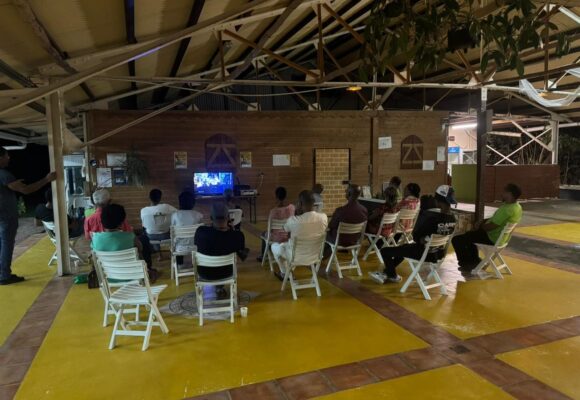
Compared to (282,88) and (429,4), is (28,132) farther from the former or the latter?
(429,4)

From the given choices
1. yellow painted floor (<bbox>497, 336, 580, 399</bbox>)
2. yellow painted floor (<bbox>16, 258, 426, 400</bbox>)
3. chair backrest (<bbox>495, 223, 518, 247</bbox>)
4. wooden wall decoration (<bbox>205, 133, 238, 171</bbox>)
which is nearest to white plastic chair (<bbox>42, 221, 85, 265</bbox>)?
yellow painted floor (<bbox>16, 258, 426, 400</bbox>)

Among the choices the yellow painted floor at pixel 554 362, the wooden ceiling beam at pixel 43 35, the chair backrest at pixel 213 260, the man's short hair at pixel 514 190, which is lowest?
the yellow painted floor at pixel 554 362

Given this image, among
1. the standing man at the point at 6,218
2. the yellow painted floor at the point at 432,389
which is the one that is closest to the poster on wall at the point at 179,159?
the standing man at the point at 6,218

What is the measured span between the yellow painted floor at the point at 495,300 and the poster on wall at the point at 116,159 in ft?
21.0

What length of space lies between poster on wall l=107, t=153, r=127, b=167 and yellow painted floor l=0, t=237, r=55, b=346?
8.39 ft

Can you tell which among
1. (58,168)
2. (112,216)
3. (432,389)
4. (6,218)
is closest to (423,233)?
(432,389)

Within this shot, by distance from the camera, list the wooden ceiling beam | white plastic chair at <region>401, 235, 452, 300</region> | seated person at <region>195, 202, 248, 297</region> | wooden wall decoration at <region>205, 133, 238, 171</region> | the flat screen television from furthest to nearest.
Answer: wooden wall decoration at <region>205, 133, 238, 171</region>
the flat screen television
white plastic chair at <region>401, 235, 452, 300</region>
seated person at <region>195, 202, 248, 297</region>
the wooden ceiling beam

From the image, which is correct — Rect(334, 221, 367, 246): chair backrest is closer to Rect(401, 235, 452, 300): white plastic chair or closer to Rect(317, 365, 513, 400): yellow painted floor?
Rect(401, 235, 452, 300): white plastic chair

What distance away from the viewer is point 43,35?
11.0ft

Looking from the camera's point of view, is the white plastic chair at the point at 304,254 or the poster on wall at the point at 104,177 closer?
the white plastic chair at the point at 304,254

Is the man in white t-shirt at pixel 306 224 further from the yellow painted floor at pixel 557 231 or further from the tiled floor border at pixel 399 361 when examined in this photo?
the yellow painted floor at pixel 557 231

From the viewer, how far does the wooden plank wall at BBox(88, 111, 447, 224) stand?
9.05m

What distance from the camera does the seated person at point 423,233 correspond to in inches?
166

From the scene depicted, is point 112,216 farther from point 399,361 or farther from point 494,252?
point 494,252
